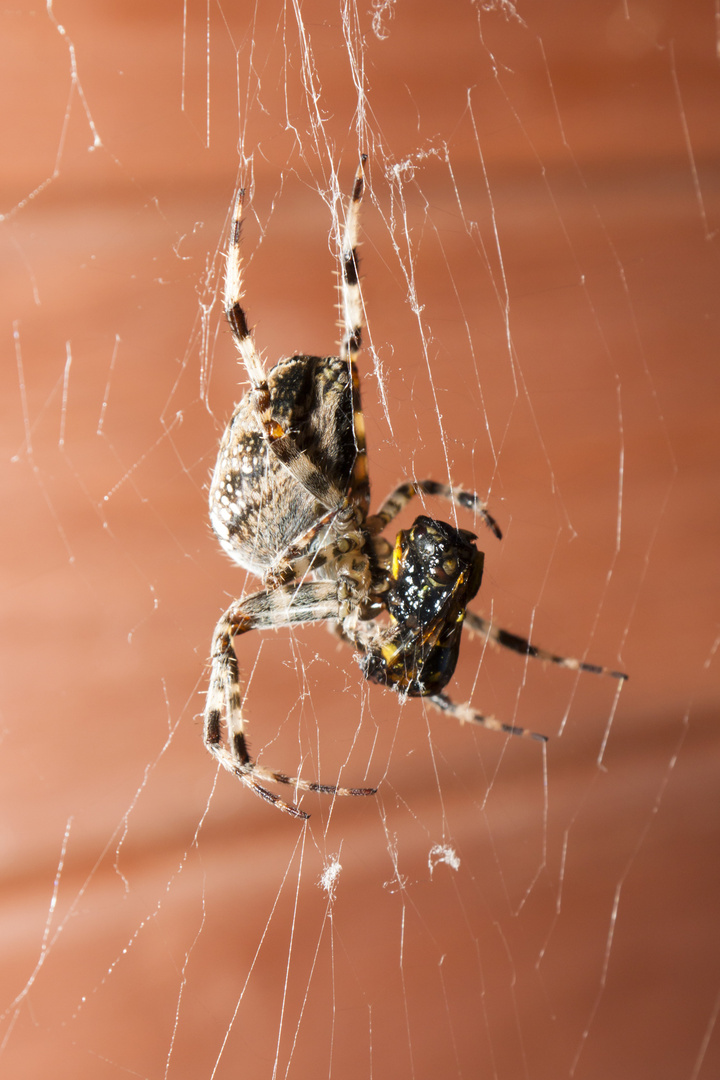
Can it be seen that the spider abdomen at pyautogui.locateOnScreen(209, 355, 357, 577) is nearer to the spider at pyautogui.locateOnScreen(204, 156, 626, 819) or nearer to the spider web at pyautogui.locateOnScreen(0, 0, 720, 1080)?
the spider at pyautogui.locateOnScreen(204, 156, 626, 819)

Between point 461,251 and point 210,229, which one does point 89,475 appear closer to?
point 210,229

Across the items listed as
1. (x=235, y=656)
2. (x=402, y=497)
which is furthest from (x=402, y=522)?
(x=235, y=656)

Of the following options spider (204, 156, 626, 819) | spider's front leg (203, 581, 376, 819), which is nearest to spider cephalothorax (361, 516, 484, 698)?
spider (204, 156, 626, 819)

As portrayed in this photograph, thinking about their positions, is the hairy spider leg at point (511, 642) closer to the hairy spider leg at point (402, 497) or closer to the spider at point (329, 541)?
the spider at point (329, 541)

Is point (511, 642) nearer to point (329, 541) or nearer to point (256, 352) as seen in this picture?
point (329, 541)

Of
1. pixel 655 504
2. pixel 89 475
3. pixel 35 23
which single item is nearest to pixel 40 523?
pixel 89 475

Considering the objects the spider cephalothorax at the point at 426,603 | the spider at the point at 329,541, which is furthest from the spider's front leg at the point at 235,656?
the spider cephalothorax at the point at 426,603
